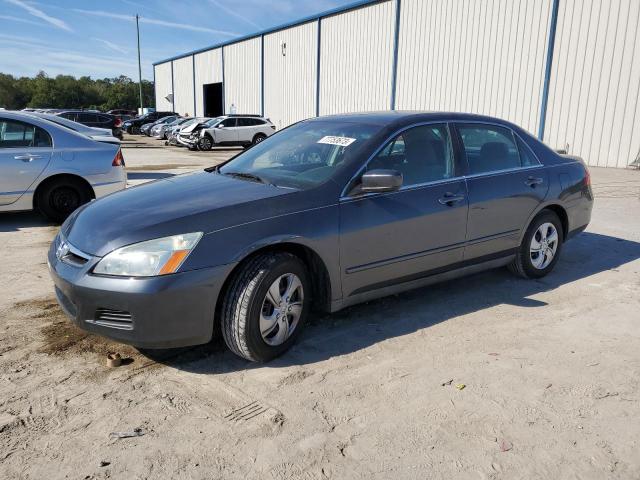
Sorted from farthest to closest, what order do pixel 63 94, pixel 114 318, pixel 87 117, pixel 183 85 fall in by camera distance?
pixel 63 94, pixel 183 85, pixel 87 117, pixel 114 318

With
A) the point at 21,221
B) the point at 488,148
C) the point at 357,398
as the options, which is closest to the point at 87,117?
the point at 21,221

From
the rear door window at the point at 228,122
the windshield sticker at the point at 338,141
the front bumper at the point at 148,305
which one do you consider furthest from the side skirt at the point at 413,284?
the rear door window at the point at 228,122

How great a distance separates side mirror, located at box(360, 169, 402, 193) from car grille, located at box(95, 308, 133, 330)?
1704 millimetres

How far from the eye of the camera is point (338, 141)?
414cm

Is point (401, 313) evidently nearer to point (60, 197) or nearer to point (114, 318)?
point (114, 318)

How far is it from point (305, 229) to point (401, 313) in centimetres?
132

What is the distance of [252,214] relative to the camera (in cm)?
332

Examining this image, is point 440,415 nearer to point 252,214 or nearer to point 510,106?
point 252,214

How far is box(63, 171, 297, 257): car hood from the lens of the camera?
3145 millimetres

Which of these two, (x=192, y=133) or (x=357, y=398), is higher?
(x=192, y=133)

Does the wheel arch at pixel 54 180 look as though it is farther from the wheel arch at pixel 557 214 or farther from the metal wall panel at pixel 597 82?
the metal wall panel at pixel 597 82

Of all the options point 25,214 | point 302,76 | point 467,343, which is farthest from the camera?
point 302,76

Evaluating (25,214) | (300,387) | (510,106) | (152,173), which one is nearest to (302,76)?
(510,106)

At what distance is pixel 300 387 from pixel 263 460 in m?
0.69
